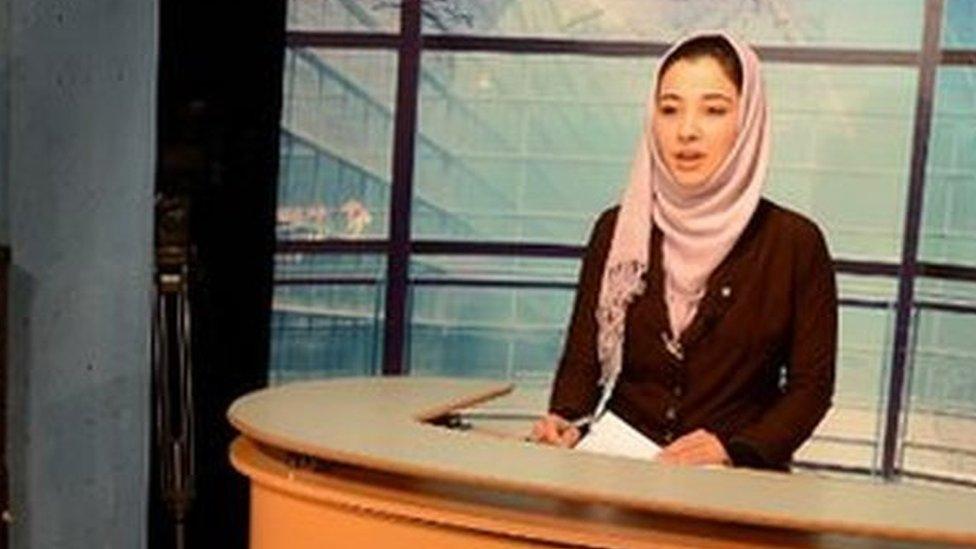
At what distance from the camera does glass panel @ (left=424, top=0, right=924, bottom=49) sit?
11.5 feet

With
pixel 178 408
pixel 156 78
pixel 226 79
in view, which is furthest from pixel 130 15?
pixel 178 408

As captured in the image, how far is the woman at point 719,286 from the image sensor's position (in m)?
1.96

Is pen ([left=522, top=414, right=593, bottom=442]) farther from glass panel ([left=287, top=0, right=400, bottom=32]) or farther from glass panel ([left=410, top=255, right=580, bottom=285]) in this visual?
glass panel ([left=287, top=0, right=400, bottom=32])

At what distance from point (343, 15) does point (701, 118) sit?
1771 mm

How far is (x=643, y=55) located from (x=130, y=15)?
1.49m

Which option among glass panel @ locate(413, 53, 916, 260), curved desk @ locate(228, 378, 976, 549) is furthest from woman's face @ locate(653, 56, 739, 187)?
glass panel @ locate(413, 53, 916, 260)

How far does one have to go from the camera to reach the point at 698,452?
74.3 inches

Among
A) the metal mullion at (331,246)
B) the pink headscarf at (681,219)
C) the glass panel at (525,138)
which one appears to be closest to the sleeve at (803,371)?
the pink headscarf at (681,219)

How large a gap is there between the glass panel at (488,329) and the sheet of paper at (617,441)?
5.36ft

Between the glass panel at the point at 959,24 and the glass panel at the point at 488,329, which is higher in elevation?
the glass panel at the point at 959,24

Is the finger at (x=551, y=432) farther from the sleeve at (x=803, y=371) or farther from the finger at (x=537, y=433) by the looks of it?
the sleeve at (x=803, y=371)

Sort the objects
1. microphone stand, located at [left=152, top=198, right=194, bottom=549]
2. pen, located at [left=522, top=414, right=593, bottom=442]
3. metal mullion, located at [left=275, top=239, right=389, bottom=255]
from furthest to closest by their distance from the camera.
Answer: metal mullion, located at [left=275, top=239, right=389, bottom=255]
microphone stand, located at [left=152, top=198, right=194, bottom=549]
pen, located at [left=522, top=414, right=593, bottom=442]

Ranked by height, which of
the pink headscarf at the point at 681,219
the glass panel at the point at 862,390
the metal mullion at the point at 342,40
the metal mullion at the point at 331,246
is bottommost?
the glass panel at the point at 862,390

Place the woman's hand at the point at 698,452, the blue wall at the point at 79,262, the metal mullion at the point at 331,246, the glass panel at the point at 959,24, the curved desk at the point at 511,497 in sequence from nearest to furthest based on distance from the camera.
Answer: the curved desk at the point at 511,497 → the woman's hand at the point at 698,452 → the blue wall at the point at 79,262 → the glass panel at the point at 959,24 → the metal mullion at the point at 331,246
